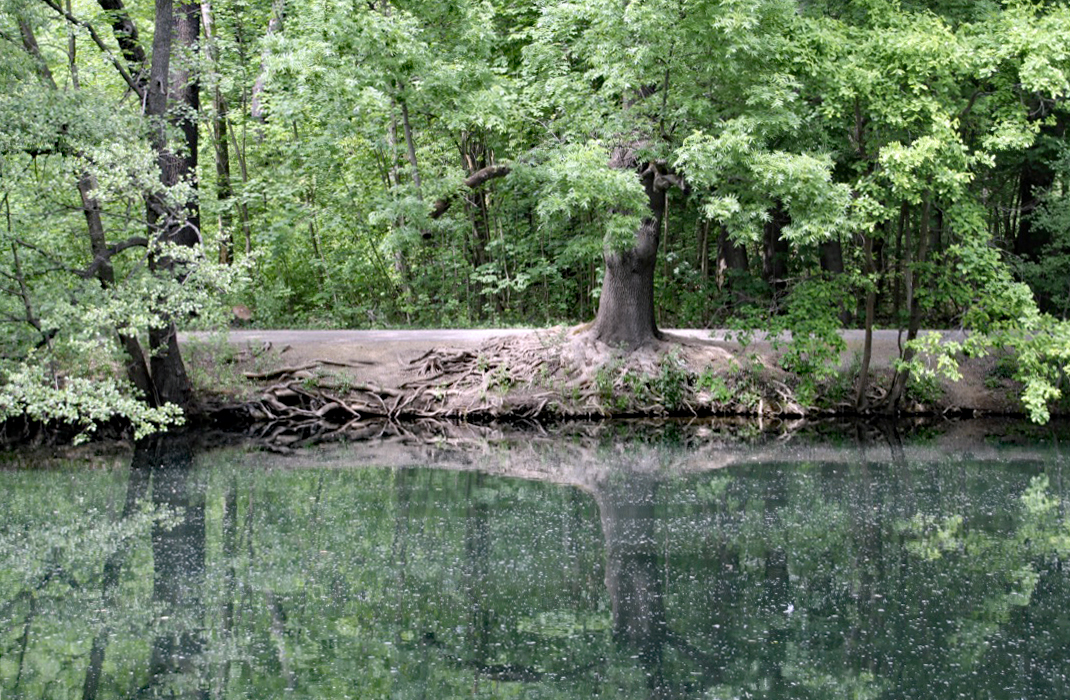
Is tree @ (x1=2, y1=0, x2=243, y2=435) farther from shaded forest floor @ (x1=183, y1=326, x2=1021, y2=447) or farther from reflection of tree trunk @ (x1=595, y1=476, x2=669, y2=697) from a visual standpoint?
reflection of tree trunk @ (x1=595, y1=476, x2=669, y2=697)

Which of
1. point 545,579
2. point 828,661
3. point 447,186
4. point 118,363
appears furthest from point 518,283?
point 828,661

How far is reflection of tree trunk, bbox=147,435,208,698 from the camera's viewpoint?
7328 mm

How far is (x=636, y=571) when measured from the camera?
31.0ft

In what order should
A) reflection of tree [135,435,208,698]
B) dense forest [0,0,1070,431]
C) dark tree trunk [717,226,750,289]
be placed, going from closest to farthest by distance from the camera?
reflection of tree [135,435,208,698]
dense forest [0,0,1070,431]
dark tree trunk [717,226,750,289]

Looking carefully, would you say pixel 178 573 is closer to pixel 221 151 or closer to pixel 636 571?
pixel 636 571

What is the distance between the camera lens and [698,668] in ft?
23.5

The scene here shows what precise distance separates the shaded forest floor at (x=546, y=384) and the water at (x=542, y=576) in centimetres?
275

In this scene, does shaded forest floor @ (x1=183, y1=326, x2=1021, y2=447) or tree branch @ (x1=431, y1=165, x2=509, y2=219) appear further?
tree branch @ (x1=431, y1=165, x2=509, y2=219)

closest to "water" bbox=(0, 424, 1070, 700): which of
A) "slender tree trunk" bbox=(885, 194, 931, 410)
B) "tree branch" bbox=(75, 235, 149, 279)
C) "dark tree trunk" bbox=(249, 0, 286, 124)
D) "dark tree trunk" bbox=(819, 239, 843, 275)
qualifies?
"tree branch" bbox=(75, 235, 149, 279)

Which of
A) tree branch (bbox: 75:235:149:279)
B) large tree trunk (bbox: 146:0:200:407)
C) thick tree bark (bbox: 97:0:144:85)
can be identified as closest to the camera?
tree branch (bbox: 75:235:149:279)

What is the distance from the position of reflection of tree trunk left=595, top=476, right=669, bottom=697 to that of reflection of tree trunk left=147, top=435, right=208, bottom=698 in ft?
9.24

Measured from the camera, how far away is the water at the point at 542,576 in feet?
23.3

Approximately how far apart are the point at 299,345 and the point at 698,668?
40.2 ft

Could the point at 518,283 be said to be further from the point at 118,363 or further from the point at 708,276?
the point at 118,363
